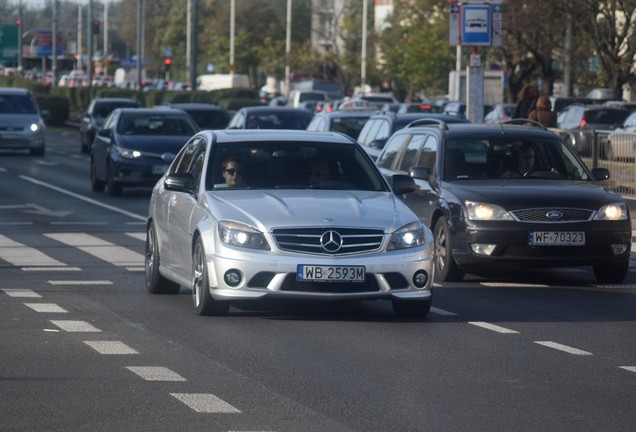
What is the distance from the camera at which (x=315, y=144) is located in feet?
43.2

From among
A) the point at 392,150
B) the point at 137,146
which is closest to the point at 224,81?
the point at 137,146

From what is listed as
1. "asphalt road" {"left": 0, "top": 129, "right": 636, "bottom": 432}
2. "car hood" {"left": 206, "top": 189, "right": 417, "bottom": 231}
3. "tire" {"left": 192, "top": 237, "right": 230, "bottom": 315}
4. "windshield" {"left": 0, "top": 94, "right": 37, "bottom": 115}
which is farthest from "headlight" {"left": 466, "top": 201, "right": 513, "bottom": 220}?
"windshield" {"left": 0, "top": 94, "right": 37, "bottom": 115}

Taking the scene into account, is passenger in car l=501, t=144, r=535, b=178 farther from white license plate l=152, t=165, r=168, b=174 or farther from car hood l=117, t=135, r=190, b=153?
car hood l=117, t=135, r=190, b=153

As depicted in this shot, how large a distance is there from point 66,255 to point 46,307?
4.84m

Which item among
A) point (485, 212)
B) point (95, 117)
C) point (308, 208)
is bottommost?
point (95, 117)

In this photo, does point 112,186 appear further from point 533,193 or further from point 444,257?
point 533,193

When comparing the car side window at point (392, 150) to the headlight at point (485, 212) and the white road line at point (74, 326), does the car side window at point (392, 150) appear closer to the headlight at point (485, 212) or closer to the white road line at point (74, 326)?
the headlight at point (485, 212)

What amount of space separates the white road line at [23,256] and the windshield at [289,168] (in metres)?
4.00

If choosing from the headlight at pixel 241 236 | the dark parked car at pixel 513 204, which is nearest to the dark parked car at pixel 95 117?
the dark parked car at pixel 513 204

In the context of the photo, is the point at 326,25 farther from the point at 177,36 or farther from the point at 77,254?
the point at 77,254

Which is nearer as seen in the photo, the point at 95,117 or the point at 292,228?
the point at 292,228

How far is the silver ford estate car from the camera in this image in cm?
1161

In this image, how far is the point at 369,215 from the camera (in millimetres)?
11867

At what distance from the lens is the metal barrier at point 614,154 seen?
26.6 m
